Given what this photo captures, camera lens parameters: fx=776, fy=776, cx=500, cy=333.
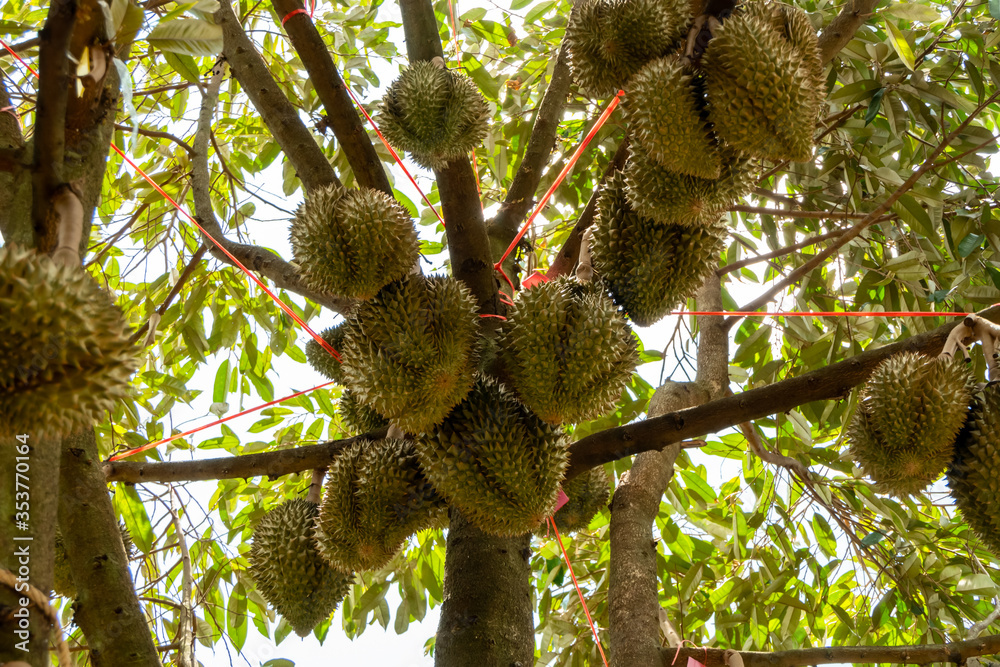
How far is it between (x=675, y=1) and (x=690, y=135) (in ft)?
1.06

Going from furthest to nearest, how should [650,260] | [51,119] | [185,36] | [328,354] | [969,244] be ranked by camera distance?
[969,244], [328,354], [650,260], [185,36], [51,119]

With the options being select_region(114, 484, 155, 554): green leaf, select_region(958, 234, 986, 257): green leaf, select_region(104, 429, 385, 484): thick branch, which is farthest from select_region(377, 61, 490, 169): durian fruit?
select_region(114, 484, 155, 554): green leaf

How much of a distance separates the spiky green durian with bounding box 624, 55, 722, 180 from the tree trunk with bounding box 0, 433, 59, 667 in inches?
45.9

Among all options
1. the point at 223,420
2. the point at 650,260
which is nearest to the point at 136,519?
the point at 223,420

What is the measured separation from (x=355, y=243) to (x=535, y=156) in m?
0.98

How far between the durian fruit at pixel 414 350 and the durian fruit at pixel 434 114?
449 millimetres

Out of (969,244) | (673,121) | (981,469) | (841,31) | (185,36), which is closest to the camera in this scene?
(185,36)

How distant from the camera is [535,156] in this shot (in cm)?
229

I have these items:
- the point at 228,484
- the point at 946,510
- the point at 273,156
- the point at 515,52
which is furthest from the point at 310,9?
A: the point at 946,510

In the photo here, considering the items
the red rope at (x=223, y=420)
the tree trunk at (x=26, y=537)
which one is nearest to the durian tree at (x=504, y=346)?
the tree trunk at (x=26, y=537)

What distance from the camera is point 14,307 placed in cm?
82

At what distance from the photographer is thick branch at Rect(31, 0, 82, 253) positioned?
89 cm

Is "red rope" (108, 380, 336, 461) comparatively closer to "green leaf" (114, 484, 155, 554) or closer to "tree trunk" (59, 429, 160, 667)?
"green leaf" (114, 484, 155, 554)

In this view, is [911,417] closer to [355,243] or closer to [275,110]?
[355,243]
